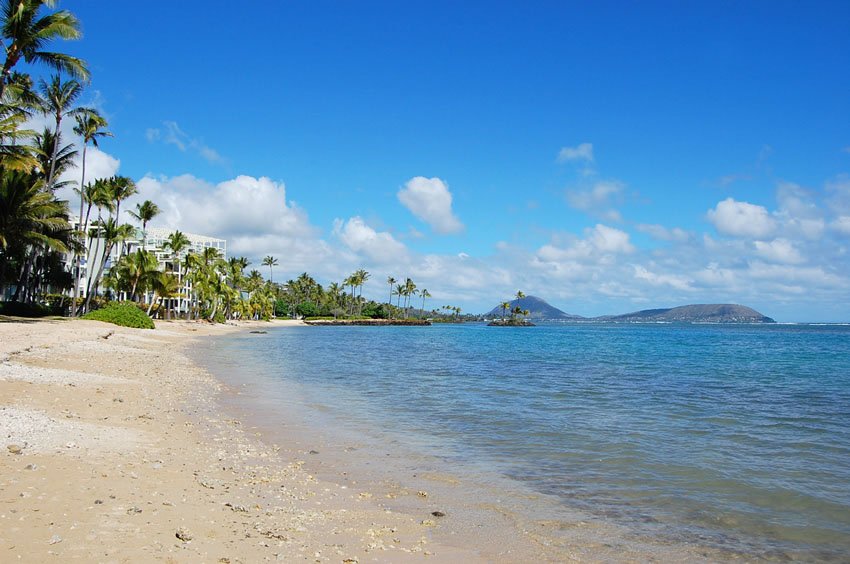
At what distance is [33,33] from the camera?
27328mm

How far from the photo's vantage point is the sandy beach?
5105 millimetres

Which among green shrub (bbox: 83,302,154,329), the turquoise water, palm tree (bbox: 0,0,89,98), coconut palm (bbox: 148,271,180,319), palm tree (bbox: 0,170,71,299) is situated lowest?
the turquoise water

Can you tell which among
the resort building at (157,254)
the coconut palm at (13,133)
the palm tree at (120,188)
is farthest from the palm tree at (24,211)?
the resort building at (157,254)

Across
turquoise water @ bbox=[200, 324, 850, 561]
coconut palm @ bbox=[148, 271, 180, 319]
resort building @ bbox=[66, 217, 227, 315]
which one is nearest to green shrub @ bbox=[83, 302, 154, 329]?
coconut palm @ bbox=[148, 271, 180, 319]

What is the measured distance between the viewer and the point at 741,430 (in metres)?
13.9

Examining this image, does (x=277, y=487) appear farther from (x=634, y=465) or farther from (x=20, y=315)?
(x=20, y=315)

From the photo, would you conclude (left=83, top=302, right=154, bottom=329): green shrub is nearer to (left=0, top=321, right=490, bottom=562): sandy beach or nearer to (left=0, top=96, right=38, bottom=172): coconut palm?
(left=0, top=96, right=38, bottom=172): coconut palm

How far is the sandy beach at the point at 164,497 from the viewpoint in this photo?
16.8 ft

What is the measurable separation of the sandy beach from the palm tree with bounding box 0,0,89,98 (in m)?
22.1

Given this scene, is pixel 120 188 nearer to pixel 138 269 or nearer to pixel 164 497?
pixel 138 269

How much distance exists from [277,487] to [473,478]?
3.15 m

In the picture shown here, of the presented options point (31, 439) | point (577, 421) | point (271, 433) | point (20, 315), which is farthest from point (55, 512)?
point (20, 315)

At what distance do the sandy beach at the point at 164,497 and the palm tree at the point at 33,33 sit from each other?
22082 millimetres

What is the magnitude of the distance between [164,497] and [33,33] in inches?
1183
